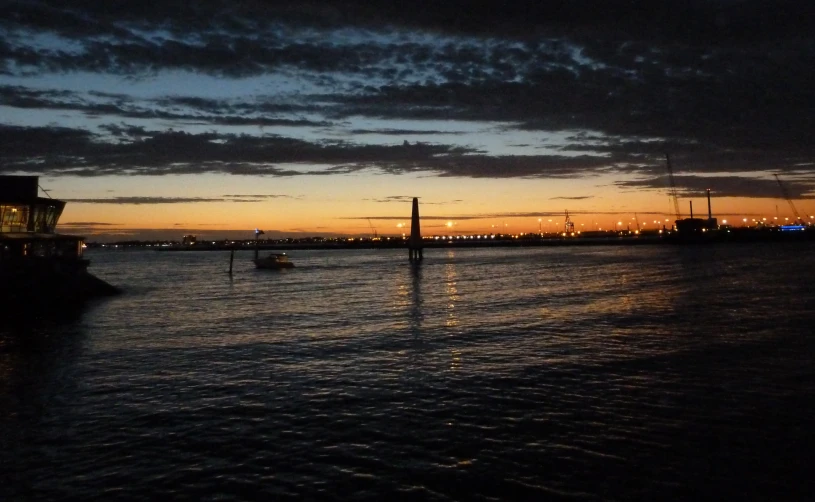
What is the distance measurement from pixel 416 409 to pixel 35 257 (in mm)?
46880

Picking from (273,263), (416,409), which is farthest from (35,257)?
(273,263)

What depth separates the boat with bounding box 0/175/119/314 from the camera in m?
48.3

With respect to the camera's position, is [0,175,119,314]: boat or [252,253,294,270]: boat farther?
[252,253,294,270]: boat

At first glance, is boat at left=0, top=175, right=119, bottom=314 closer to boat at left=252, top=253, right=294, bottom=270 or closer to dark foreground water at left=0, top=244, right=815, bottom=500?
dark foreground water at left=0, top=244, right=815, bottom=500

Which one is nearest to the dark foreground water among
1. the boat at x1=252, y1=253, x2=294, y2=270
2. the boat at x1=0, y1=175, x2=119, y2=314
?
the boat at x1=0, y1=175, x2=119, y2=314

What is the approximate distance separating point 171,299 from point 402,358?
37.2 meters

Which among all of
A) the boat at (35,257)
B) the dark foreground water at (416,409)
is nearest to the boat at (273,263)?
the boat at (35,257)

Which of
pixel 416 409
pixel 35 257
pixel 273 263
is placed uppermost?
pixel 35 257

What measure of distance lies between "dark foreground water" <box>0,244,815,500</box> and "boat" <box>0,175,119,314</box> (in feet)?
38.9

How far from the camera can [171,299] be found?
5622 cm

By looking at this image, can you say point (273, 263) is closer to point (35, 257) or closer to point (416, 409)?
point (35, 257)

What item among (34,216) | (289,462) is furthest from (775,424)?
(34,216)

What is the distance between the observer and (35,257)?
2040 inches

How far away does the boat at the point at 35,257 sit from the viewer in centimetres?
4828
